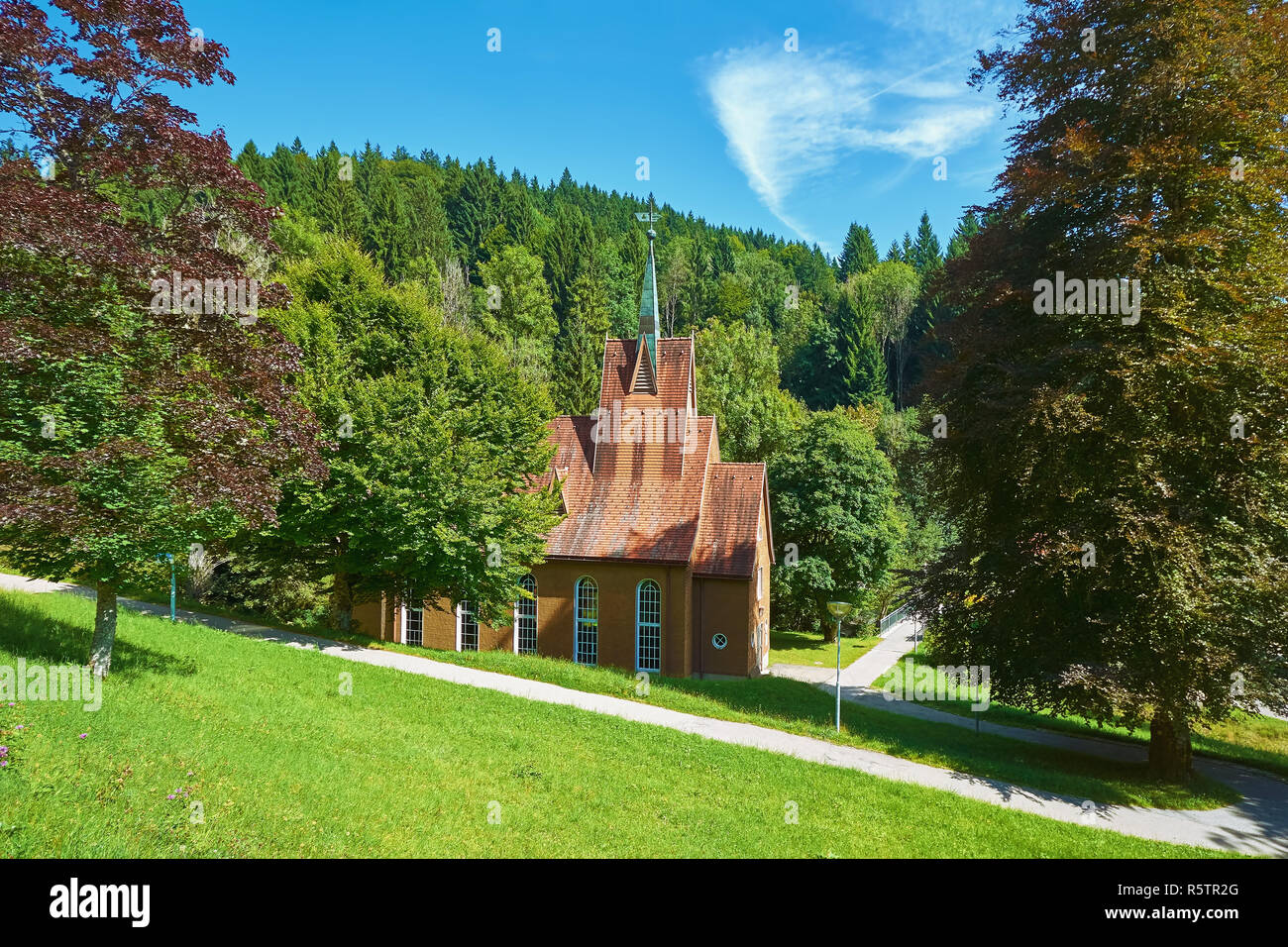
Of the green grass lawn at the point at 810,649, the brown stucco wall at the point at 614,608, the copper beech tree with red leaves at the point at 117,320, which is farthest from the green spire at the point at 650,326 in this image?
the copper beech tree with red leaves at the point at 117,320

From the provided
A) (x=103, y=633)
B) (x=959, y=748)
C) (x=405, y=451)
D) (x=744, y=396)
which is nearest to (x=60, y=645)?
(x=103, y=633)

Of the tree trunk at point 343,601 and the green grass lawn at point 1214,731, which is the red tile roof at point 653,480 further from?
the green grass lawn at point 1214,731

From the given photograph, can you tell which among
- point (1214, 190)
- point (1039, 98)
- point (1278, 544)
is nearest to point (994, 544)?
point (1278, 544)

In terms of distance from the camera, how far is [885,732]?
15.8 m

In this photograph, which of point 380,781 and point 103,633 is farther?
point 103,633

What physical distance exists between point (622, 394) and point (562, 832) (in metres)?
19.1

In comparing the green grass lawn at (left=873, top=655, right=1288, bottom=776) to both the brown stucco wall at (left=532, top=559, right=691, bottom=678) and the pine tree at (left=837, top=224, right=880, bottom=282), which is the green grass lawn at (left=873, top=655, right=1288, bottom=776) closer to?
the brown stucco wall at (left=532, top=559, right=691, bottom=678)

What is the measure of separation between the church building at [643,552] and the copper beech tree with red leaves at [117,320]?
13.6 metres

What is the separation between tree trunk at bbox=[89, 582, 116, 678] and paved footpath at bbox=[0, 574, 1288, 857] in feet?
21.6

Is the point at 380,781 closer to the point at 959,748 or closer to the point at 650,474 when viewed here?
the point at 959,748

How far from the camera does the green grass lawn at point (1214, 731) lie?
17.4 meters

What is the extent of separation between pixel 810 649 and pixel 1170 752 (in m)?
19.9

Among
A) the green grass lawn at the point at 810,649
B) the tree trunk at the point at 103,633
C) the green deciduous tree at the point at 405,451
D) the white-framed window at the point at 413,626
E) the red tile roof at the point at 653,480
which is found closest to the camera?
the tree trunk at the point at 103,633
